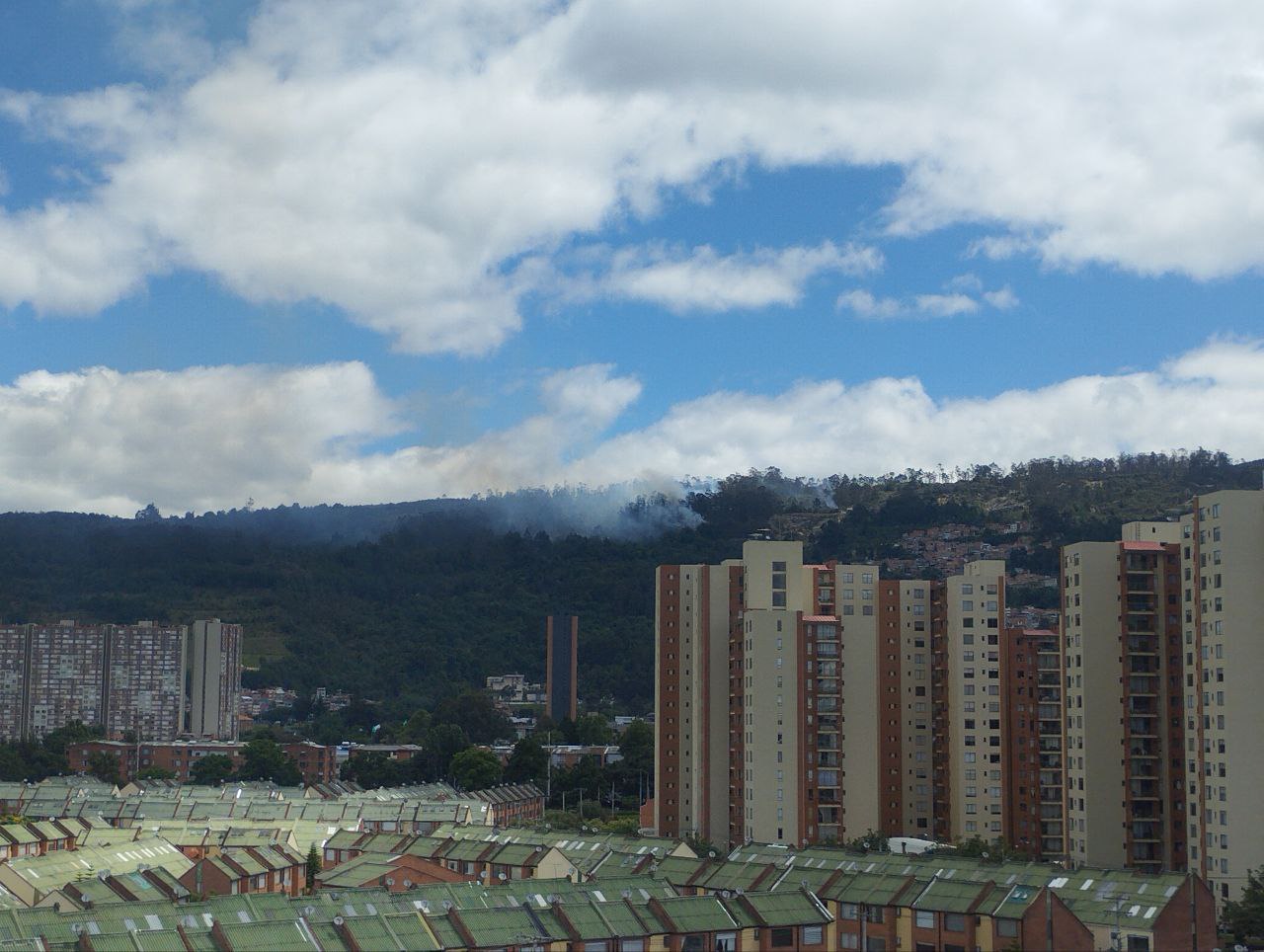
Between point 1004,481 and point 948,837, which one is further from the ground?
point 1004,481

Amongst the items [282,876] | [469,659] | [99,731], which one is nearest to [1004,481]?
[469,659]

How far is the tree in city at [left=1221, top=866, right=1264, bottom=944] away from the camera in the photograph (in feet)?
117

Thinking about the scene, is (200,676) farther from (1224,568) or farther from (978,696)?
(1224,568)

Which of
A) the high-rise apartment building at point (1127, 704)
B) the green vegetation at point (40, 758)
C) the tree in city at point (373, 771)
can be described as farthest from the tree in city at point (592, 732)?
the high-rise apartment building at point (1127, 704)

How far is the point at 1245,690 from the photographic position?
40.7m

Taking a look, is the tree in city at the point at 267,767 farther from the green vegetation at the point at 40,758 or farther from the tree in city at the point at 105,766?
the green vegetation at the point at 40,758

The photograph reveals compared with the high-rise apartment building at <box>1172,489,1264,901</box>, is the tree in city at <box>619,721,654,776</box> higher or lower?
lower

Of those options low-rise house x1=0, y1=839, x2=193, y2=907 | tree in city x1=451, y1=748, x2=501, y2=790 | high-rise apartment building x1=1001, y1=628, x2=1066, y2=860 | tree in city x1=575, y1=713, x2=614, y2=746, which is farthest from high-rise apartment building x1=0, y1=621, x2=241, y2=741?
high-rise apartment building x1=1001, y1=628, x2=1066, y2=860

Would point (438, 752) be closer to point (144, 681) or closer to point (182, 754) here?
point (182, 754)

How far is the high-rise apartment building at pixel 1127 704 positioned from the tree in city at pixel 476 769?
1813 inches

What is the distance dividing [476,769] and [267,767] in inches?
653

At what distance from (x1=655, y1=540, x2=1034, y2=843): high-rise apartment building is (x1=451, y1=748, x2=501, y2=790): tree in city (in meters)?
26.5

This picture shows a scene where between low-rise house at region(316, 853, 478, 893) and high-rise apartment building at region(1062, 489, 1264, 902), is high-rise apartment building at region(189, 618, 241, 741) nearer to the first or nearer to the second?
low-rise house at region(316, 853, 478, 893)

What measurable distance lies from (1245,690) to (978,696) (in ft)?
58.0
